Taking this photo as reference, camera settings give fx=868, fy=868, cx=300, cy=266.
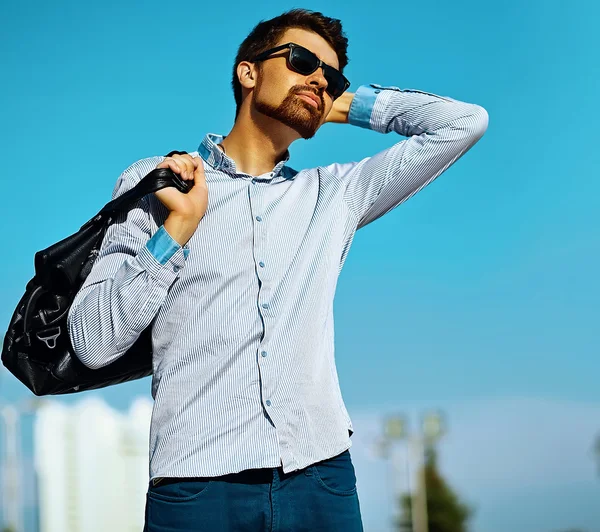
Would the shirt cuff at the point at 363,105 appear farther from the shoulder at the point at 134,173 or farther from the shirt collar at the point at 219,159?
the shoulder at the point at 134,173

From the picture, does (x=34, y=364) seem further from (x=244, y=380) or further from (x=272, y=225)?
(x=272, y=225)

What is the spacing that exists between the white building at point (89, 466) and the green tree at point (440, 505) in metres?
13.0

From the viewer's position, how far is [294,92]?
2.94 m

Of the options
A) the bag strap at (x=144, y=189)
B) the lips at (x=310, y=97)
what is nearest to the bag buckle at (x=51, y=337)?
the bag strap at (x=144, y=189)

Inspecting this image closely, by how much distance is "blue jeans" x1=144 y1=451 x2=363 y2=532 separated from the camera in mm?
2375

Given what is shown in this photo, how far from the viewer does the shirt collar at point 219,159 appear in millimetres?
2857

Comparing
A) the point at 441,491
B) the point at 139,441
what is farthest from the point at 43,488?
the point at 441,491

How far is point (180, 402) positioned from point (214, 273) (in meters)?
0.39

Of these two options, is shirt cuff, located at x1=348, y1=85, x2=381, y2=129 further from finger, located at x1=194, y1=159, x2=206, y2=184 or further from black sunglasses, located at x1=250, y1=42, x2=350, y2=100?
finger, located at x1=194, y1=159, x2=206, y2=184

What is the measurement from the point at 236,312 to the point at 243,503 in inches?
21.1

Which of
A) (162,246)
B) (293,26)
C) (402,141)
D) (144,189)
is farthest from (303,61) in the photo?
(162,246)

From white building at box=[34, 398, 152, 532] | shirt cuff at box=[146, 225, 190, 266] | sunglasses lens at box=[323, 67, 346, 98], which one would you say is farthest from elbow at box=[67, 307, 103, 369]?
white building at box=[34, 398, 152, 532]

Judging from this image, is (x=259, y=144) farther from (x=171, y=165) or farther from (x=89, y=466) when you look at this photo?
(x=89, y=466)

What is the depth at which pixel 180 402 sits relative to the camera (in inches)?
97.4
